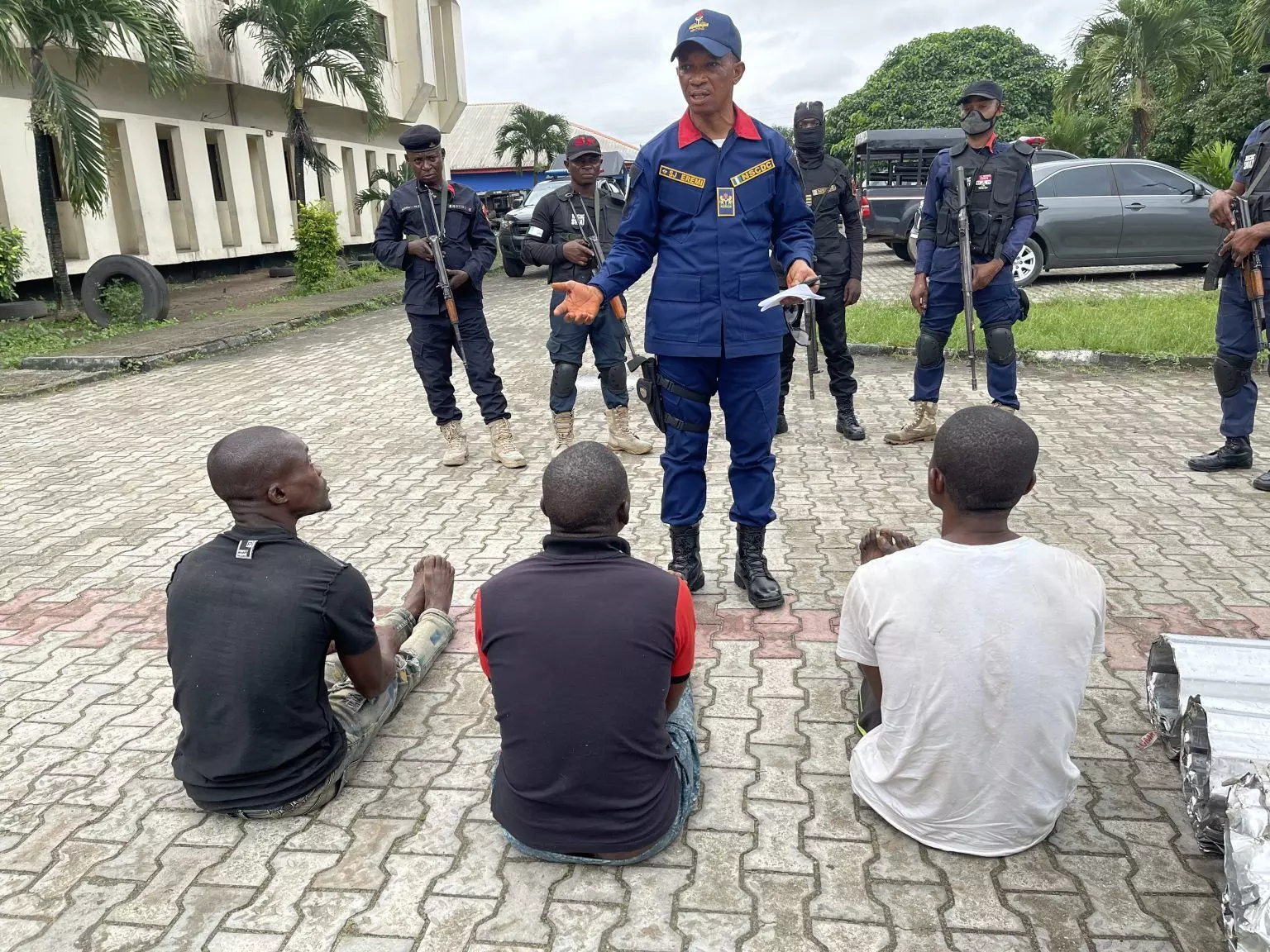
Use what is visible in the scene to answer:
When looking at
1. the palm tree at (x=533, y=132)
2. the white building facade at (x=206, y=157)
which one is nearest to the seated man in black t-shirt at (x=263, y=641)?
the white building facade at (x=206, y=157)

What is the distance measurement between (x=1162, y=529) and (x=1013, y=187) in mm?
2258

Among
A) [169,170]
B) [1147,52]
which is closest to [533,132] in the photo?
[169,170]

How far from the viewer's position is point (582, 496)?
2.38 meters

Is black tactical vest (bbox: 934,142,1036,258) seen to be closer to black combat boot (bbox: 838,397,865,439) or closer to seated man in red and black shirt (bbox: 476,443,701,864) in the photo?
black combat boot (bbox: 838,397,865,439)

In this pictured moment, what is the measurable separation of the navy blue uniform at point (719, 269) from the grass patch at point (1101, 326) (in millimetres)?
5832

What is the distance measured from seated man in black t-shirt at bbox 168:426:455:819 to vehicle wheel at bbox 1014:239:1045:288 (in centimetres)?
1214

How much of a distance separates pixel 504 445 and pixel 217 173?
55.1 ft

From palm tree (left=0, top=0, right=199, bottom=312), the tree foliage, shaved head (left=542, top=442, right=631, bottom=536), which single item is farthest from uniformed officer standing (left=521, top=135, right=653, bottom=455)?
the tree foliage

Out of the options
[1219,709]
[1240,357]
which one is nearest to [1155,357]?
[1240,357]

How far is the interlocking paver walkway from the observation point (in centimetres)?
233

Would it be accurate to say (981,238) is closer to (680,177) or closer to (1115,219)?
(680,177)

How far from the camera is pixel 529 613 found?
231 centimetres

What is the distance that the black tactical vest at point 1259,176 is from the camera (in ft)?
16.9

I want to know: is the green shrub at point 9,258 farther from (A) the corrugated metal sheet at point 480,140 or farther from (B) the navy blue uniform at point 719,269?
(A) the corrugated metal sheet at point 480,140
